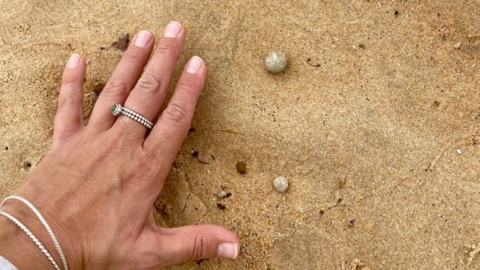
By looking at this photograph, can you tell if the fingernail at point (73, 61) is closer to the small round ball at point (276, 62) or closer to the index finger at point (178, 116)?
the index finger at point (178, 116)

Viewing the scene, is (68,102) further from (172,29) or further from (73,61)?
(172,29)

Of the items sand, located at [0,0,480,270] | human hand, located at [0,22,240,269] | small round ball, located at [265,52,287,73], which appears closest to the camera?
human hand, located at [0,22,240,269]

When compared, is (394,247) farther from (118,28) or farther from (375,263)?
(118,28)

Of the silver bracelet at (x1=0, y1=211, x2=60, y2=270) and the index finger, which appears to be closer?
the silver bracelet at (x1=0, y1=211, x2=60, y2=270)

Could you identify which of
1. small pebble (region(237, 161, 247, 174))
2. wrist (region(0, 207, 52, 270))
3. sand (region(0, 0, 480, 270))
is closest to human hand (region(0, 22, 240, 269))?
wrist (region(0, 207, 52, 270))

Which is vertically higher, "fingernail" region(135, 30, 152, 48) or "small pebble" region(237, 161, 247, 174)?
"fingernail" region(135, 30, 152, 48)

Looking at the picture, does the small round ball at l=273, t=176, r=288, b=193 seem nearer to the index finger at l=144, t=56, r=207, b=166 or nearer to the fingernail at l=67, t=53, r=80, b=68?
the index finger at l=144, t=56, r=207, b=166

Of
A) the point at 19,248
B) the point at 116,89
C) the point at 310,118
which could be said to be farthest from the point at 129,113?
the point at 310,118

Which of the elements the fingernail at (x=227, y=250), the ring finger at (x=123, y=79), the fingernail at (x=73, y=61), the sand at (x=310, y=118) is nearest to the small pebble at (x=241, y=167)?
the sand at (x=310, y=118)
